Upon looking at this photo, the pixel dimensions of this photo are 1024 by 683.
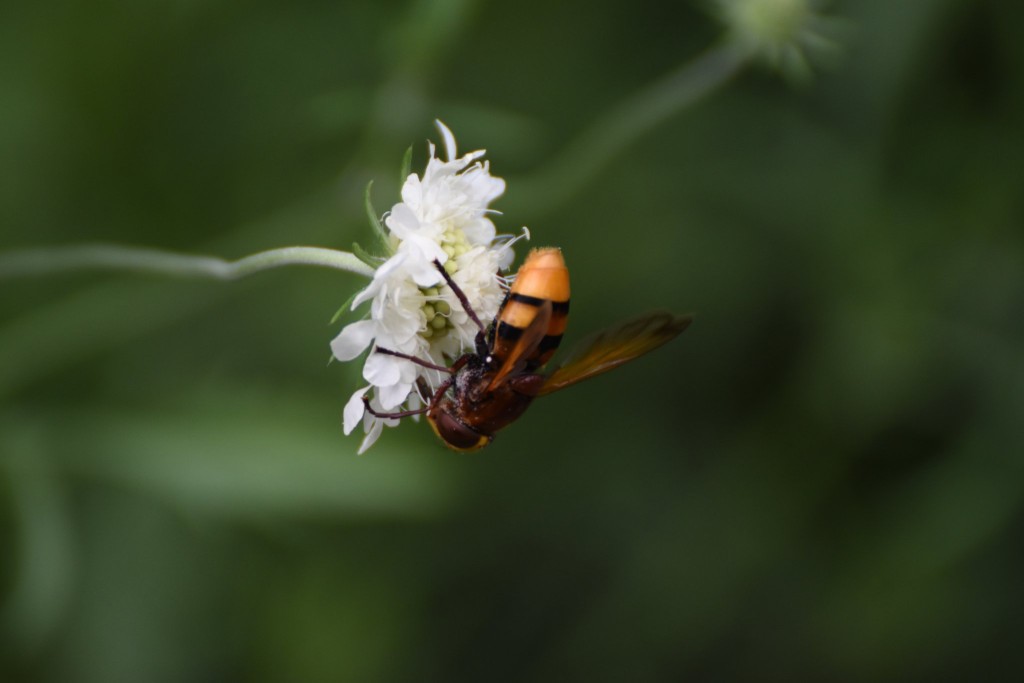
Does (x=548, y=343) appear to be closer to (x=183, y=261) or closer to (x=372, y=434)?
(x=372, y=434)

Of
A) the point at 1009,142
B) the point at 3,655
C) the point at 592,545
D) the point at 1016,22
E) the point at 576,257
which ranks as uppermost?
the point at 1016,22

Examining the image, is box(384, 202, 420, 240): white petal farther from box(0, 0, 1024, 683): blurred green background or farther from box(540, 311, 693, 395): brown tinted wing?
box(0, 0, 1024, 683): blurred green background

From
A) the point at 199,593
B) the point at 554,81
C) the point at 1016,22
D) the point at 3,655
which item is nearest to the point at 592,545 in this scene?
the point at 199,593

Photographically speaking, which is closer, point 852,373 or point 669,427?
point 852,373

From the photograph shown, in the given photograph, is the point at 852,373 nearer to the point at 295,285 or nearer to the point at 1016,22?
the point at 1016,22

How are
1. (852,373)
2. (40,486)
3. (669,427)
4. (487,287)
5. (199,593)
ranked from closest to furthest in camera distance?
(487,287), (40,486), (199,593), (852,373), (669,427)
